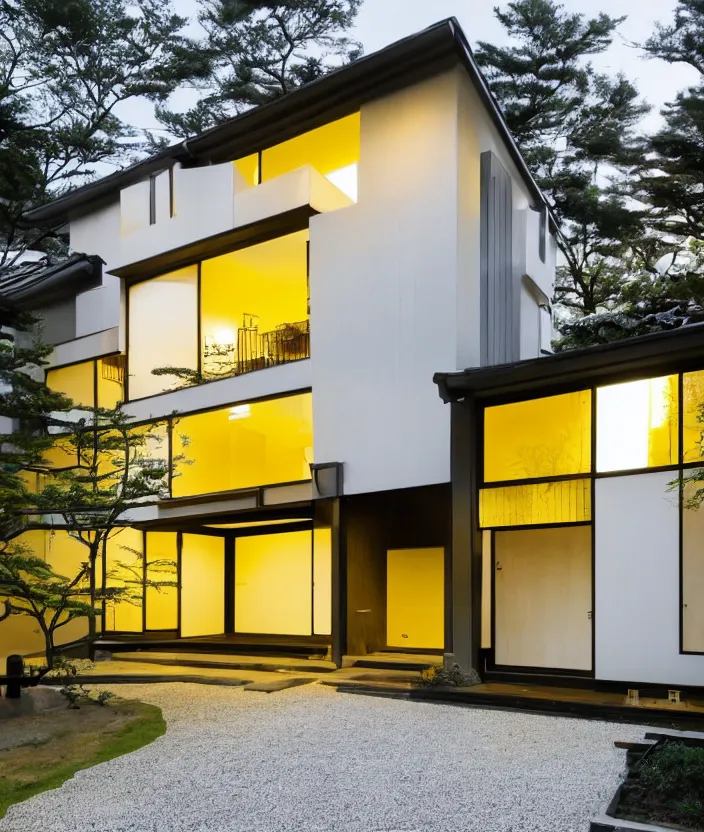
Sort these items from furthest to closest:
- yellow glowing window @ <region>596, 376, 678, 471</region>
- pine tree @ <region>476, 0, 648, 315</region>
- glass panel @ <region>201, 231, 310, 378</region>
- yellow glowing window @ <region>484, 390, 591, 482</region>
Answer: pine tree @ <region>476, 0, 648, 315</region>
glass panel @ <region>201, 231, 310, 378</region>
yellow glowing window @ <region>484, 390, 591, 482</region>
yellow glowing window @ <region>596, 376, 678, 471</region>

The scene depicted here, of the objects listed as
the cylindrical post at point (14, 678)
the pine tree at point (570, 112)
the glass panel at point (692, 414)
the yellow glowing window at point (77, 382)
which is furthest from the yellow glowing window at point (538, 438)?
the pine tree at point (570, 112)

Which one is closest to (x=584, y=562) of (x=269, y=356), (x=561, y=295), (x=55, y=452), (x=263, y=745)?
(x=263, y=745)

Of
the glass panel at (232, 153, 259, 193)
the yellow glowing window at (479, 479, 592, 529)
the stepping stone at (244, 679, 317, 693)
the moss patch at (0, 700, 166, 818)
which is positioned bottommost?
the stepping stone at (244, 679, 317, 693)

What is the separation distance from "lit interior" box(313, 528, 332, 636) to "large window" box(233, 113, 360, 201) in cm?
655

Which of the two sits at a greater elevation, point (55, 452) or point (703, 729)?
point (55, 452)

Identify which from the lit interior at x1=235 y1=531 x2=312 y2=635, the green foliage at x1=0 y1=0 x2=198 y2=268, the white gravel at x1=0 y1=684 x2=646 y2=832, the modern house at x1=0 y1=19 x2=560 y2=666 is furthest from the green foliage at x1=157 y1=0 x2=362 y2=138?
the white gravel at x1=0 y1=684 x2=646 y2=832

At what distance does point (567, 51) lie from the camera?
81.7 feet

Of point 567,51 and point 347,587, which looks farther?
point 567,51

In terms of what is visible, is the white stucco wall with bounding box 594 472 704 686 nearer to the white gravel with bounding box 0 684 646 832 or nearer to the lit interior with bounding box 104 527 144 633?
the white gravel with bounding box 0 684 646 832

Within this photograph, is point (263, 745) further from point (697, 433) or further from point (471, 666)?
point (697, 433)

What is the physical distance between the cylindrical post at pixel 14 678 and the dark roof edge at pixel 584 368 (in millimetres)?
6471

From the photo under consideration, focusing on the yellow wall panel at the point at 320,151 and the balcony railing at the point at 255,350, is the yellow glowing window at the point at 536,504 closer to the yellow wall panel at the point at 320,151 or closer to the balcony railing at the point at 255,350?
the balcony railing at the point at 255,350

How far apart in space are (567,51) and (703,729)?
21.8 meters

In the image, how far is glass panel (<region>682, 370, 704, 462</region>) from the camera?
9.73 metres
